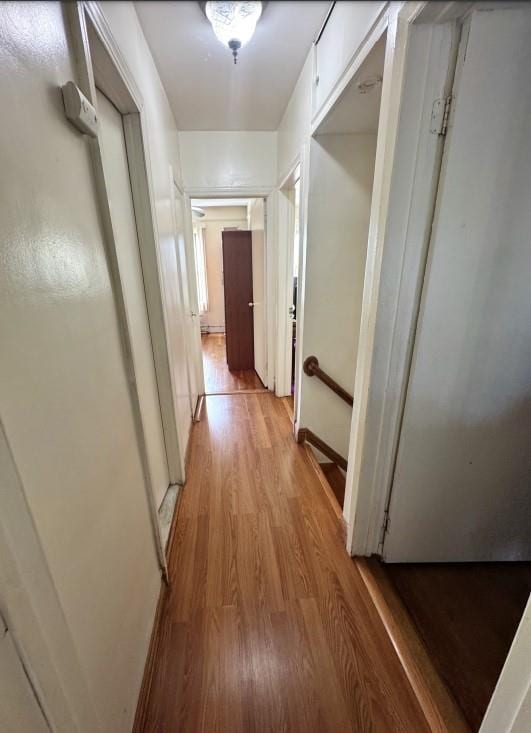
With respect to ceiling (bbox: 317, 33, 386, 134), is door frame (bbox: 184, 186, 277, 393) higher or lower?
lower

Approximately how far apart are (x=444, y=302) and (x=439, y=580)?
46.7 inches

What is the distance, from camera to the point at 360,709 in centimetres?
100

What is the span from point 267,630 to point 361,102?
2216 millimetres

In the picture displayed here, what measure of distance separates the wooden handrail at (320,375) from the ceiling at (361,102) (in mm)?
1308

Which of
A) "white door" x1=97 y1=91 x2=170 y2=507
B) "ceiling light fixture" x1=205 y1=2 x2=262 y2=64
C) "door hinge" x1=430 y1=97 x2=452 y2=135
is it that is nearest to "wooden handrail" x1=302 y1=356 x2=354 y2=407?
"white door" x1=97 y1=91 x2=170 y2=507

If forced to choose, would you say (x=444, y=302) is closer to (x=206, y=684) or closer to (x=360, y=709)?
(x=360, y=709)

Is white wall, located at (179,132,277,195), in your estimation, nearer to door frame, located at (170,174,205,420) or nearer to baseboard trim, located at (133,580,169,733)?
door frame, located at (170,174,205,420)

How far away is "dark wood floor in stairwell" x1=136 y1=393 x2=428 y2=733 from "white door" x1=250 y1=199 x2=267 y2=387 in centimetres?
175

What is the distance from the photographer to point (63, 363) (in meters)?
0.69

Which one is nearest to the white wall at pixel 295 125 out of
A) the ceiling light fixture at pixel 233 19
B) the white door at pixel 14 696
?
the ceiling light fixture at pixel 233 19

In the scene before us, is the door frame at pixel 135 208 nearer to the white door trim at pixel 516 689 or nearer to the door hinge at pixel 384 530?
the door hinge at pixel 384 530

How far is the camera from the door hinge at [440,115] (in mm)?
920

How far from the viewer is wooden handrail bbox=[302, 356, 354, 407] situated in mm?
2184

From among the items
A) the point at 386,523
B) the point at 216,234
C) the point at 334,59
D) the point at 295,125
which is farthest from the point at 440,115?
the point at 216,234
